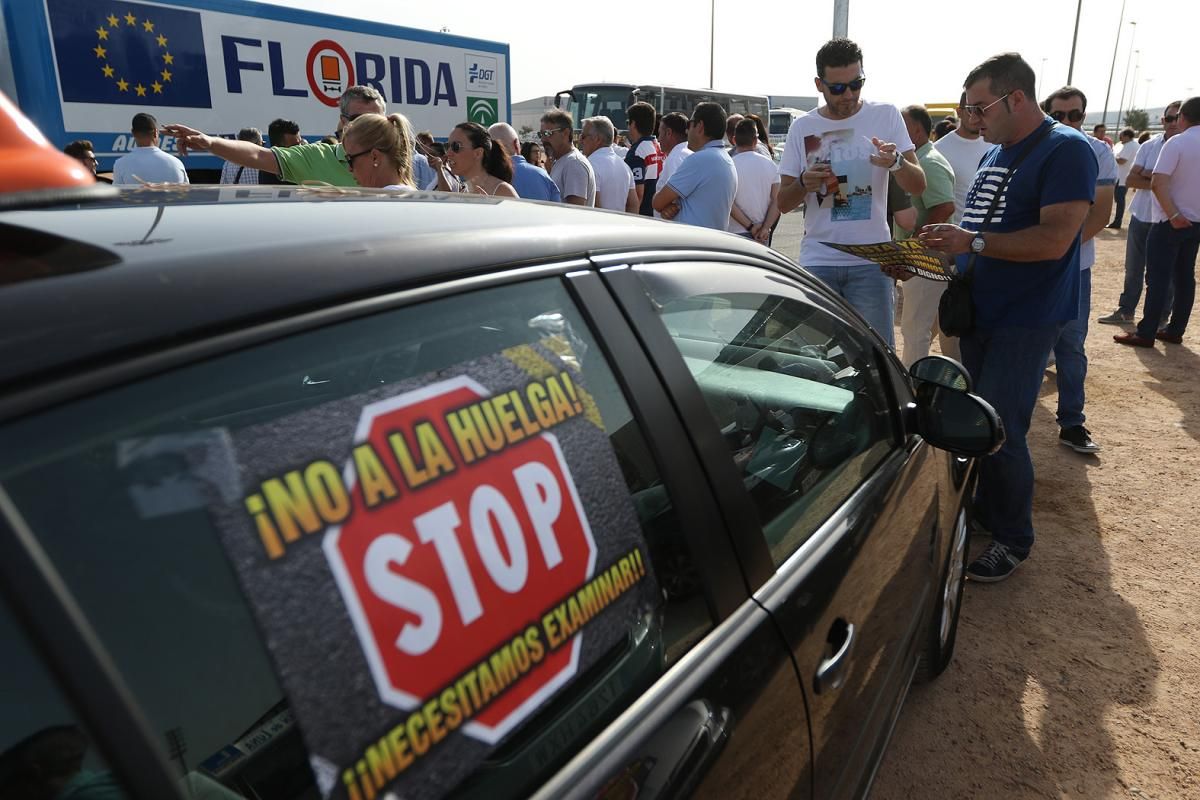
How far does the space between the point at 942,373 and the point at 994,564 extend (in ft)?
4.87

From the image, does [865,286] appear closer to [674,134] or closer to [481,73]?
[674,134]

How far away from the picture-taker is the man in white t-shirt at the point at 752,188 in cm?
595

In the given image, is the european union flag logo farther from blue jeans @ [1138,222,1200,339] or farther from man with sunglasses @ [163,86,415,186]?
blue jeans @ [1138,222,1200,339]

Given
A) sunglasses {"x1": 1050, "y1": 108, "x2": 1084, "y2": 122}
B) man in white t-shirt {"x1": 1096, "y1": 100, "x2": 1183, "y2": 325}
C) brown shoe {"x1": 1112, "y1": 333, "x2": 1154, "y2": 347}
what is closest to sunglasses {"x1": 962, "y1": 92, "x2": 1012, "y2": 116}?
sunglasses {"x1": 1050, "y1": 108, "x2": 1084, "y2": 122}

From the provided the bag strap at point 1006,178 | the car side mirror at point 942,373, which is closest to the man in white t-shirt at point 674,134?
the bag strap at point 1006,178

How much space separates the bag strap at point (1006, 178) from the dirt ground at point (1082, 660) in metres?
1.33

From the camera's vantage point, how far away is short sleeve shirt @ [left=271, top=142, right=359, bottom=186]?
4230 millimetres

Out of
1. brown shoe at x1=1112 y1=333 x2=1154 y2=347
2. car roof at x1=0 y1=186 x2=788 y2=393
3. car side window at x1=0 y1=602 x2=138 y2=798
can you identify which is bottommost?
brown shoe at x1=1112 y1=333 x2=1154 y2=347

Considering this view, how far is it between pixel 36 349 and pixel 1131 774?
9.27 feet

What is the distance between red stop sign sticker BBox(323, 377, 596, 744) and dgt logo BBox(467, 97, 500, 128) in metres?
11.8

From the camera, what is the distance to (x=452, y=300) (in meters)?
0.99

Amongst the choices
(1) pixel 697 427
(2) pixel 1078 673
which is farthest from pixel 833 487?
(2) pixel 1078 673

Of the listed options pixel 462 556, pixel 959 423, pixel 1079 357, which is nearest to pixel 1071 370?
pixel 1079 357

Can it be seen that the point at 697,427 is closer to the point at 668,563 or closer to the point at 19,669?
the point at 668,563
